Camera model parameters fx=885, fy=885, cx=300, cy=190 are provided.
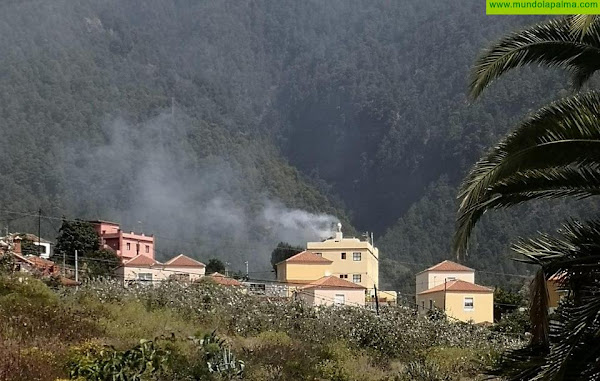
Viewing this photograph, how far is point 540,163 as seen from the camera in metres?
7.48

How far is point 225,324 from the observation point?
20891 millimetres

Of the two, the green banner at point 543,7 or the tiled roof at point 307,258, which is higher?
the tiled roof at point 307,258

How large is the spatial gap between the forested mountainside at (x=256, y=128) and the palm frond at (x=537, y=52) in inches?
2901

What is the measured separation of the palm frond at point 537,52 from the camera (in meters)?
7.95

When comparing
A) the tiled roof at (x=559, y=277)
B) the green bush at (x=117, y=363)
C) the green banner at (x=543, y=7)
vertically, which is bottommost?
the green bush at (x=117, y=363)

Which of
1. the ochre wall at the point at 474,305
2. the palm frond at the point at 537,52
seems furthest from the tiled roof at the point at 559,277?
the ochre wall at the point at 474,305

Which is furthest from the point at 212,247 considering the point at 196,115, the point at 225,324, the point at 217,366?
the point at 217,366

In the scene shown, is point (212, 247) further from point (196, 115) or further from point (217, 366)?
point (217, 366)

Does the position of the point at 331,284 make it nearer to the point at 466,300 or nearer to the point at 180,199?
the point at 466,300

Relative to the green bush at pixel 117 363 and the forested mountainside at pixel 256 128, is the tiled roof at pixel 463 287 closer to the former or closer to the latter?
the forested mountainside at pixel 256 128

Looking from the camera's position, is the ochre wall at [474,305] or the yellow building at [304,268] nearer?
the ochre wall at [474,305]

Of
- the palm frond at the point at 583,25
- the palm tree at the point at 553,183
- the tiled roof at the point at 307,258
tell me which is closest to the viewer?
the palm tree at the point at 553,183

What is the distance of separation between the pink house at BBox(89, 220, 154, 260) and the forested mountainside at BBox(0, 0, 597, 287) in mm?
16222

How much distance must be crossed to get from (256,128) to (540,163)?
158 m
